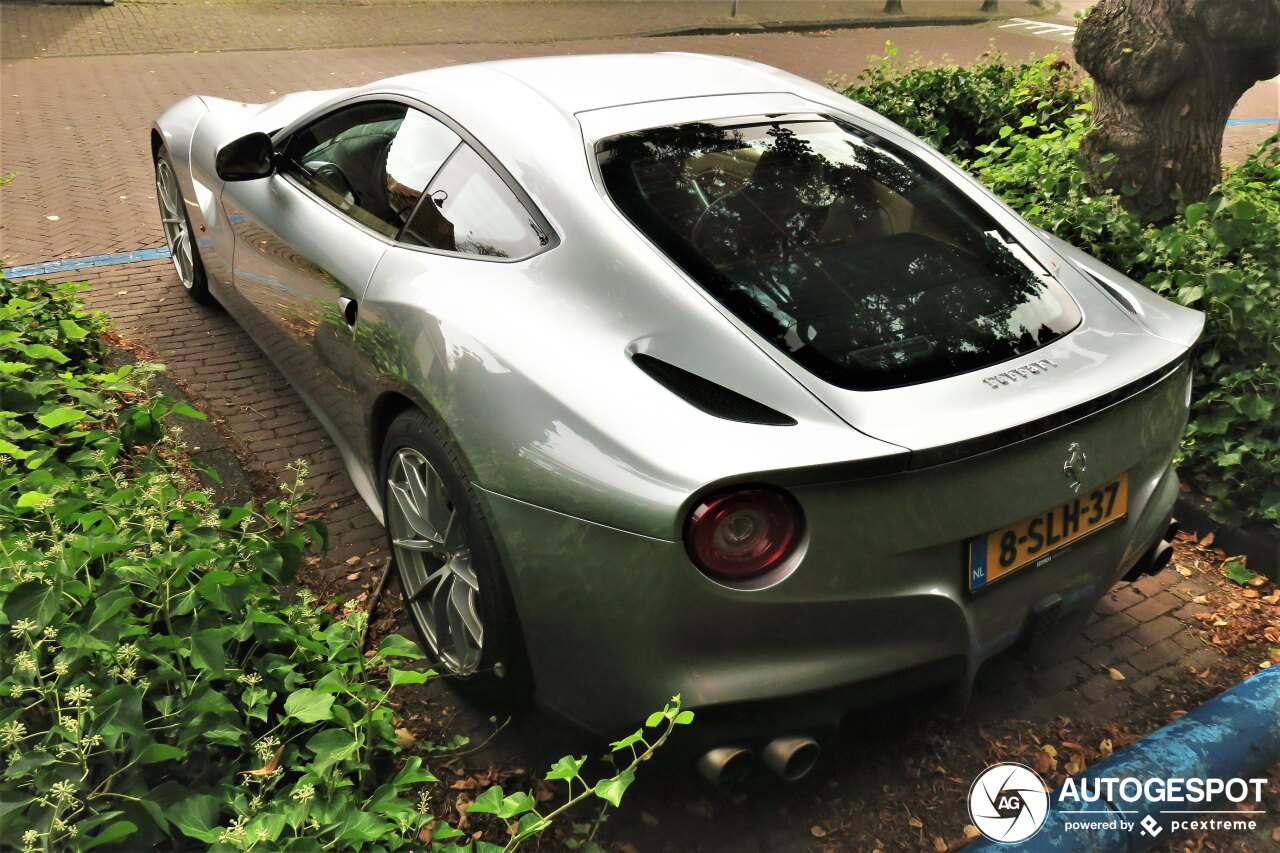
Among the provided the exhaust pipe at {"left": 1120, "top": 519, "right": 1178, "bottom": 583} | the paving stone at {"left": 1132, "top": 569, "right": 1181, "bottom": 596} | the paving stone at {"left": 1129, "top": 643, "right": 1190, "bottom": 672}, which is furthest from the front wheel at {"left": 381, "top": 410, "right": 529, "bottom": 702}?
the paving stone at {"left": 1132, "top": 569, "right": 1181, "bottom": 596}

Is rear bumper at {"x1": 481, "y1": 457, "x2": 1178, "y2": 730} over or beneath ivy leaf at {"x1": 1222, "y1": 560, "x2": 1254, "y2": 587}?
over

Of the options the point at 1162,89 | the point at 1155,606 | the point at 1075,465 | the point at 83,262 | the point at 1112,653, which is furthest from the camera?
the point at 83,262

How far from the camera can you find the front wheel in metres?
2.54

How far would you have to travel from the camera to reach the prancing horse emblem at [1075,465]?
2393mm

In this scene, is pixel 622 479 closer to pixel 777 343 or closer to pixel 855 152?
pixel 777 343

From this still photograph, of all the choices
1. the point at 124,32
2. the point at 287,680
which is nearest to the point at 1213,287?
the point at 287,680

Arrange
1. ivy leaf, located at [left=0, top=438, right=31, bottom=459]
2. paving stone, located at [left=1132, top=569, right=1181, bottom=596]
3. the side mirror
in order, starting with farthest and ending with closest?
the side mirror, paving stone, located at [left=1132, top=569, right=1181, bottom=596], ivy leaf, located at [left=0, top=438, right=31, bottom=459]

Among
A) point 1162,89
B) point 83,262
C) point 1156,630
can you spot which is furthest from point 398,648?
point 83,262

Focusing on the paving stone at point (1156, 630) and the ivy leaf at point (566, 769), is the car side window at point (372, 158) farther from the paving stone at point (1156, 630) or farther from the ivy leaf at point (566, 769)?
the paving stone at point (1156, 630)

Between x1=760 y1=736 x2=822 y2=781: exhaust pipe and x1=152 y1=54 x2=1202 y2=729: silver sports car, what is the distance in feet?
0.41

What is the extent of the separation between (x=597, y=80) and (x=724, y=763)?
2.02 metres

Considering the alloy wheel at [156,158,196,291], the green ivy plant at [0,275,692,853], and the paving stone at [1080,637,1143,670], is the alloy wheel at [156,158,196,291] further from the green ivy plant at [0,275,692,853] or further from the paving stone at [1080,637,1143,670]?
the paving stone at [1080,637,1143,670]

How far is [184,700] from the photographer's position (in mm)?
2270

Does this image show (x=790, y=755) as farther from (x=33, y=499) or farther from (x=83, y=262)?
(x=83, y=262)
